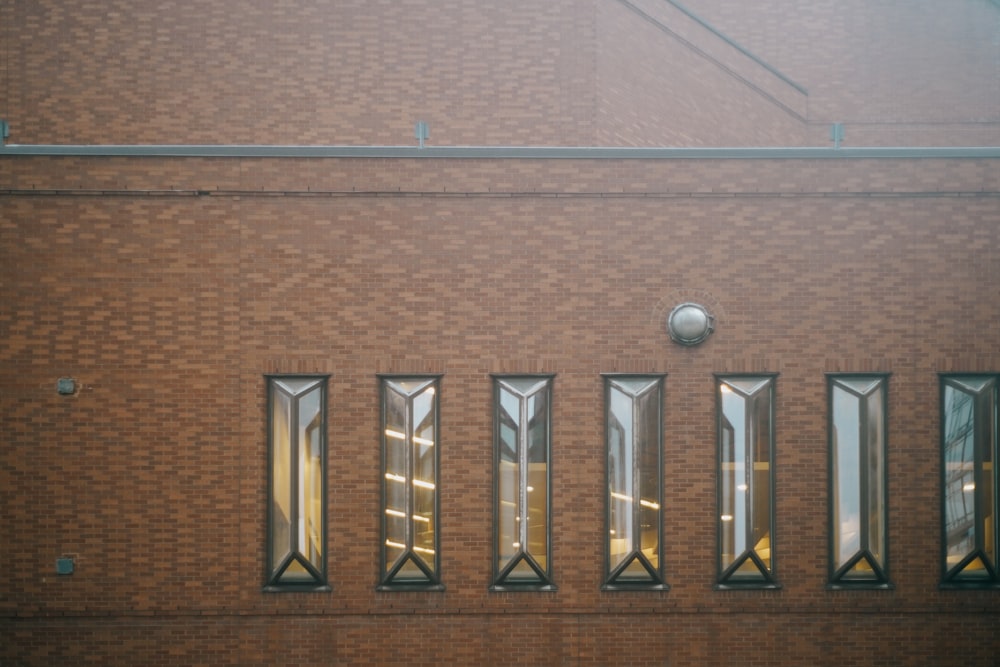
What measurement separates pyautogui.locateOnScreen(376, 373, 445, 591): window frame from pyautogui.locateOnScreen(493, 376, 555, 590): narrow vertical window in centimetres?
68

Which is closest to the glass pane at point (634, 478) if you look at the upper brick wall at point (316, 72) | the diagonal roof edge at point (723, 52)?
the upper brick wall at point (316, 72)

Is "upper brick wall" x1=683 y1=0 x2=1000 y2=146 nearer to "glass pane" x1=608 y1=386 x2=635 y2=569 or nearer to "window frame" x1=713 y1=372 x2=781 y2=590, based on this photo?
"window frame" x1=713 y1=372 x2=781 y2=590

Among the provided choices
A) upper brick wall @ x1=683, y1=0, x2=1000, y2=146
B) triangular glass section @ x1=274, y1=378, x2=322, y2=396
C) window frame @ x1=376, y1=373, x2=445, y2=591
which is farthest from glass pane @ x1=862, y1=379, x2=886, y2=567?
upper brick wall @ x1=683, y1=0, x2=1000, y2=146

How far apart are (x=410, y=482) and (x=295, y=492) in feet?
4.39

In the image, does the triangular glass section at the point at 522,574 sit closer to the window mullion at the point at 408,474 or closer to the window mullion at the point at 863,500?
the window mullion at the point at 408,474

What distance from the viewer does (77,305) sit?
10.0 metres

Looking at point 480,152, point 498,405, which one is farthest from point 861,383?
point 480,152

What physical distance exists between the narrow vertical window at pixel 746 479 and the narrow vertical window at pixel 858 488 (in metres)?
0.74

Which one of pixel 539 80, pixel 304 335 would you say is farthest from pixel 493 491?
pixel 539 80

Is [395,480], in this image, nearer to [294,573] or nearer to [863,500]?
[294,573]

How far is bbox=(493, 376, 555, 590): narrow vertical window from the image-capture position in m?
10.1

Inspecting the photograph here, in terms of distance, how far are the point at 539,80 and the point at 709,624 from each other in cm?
863

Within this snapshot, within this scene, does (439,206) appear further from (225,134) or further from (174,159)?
(225,134)

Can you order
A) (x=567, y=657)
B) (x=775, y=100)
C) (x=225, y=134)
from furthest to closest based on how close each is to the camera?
(x=775, y=100) → (x=225, y=134) → (x=567, y=657)
